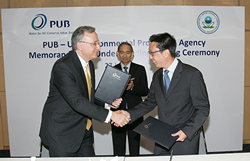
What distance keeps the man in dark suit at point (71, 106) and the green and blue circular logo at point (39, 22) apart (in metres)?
1.99

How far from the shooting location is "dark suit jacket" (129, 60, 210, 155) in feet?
7.18

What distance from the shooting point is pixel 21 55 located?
414cm

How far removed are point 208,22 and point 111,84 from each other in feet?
8.41

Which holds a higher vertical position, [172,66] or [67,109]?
[172,66]

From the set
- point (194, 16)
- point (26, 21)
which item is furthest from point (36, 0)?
point (194, 16)

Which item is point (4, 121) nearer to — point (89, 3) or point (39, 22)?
point (39, 22)

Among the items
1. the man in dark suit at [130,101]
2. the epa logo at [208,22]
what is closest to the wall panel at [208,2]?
the epa logo at [208,22]

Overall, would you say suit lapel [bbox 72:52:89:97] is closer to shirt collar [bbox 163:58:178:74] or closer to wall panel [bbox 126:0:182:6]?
shirt collar [bbox 163:58:178:74]

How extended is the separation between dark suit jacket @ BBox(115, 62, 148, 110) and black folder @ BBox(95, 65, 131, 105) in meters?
0.92

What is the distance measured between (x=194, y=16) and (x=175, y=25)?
15.4 inches

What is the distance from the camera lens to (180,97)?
2.26m

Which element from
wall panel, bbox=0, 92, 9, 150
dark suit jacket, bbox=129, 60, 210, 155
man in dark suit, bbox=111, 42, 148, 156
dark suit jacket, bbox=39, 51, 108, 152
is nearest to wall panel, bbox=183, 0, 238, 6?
man in dark suit, bbox=111, 42, 148, 156

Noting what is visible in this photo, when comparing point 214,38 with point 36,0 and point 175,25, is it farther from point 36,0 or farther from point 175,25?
point 36,0

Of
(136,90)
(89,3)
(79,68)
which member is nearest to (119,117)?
(79,68)
